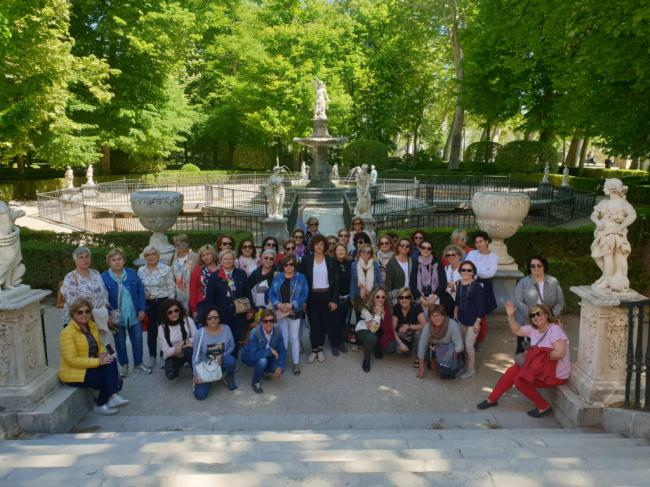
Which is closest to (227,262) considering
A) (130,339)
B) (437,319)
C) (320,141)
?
(130,339)

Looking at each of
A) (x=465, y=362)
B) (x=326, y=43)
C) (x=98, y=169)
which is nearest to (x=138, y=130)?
(x=98, y=169)

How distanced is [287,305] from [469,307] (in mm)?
2272


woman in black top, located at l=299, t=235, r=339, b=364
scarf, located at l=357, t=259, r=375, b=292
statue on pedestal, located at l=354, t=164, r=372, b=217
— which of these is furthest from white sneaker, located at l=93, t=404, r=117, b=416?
statue on pedestal, located at l=354, t=164, r=372, b=217

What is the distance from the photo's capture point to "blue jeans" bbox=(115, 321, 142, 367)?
635 cm

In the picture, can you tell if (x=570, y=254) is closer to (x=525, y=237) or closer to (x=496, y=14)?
(x=525, y=237)

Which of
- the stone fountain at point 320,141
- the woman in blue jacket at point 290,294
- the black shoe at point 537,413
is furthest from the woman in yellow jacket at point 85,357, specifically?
the stone fountain at point 320,141

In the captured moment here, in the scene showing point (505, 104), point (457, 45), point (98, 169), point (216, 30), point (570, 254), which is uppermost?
point (216, 30)

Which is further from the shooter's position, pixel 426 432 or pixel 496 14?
pixel 496 14

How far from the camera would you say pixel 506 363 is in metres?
6.79

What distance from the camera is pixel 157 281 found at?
648 centimetres

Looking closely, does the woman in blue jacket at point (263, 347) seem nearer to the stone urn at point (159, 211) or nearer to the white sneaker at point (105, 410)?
the white sneaker at point (105, 410)

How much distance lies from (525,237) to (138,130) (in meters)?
23.2

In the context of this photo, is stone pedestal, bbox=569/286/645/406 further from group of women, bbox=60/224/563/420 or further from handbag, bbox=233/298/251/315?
handbag, bbox=233/298/251/315

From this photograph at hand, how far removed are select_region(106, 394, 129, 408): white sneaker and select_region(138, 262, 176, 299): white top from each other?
1363 mm
